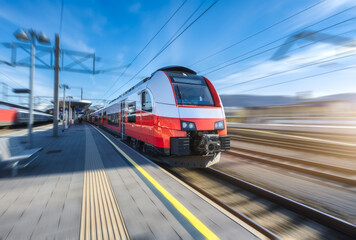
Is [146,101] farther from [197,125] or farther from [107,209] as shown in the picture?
[107,209]

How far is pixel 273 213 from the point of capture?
9.18 feet

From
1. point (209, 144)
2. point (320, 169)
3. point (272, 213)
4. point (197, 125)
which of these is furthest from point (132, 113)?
point (320, 169)

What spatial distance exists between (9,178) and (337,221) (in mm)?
6115

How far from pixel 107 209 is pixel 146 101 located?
3.69 metres

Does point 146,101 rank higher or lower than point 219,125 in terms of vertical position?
higher

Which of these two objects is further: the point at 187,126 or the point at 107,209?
the point at 187,126

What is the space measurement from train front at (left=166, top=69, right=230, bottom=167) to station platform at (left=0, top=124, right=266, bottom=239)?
91cm

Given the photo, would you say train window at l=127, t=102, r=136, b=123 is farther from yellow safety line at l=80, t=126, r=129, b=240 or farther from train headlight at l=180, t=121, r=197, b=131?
yellow safety line at l=80, t=126, r=129, b=240

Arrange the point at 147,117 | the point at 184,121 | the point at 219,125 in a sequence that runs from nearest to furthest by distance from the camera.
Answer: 1. the point at 184,121
2. the point at 219,125
3. the point at 147,117

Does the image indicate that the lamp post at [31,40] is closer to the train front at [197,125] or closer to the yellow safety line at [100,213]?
the yellow safety line at [100,213]

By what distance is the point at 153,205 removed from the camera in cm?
249

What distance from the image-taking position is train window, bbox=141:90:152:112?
17.0ft

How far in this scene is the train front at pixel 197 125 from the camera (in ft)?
13.6

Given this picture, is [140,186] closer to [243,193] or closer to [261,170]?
[243,193]
